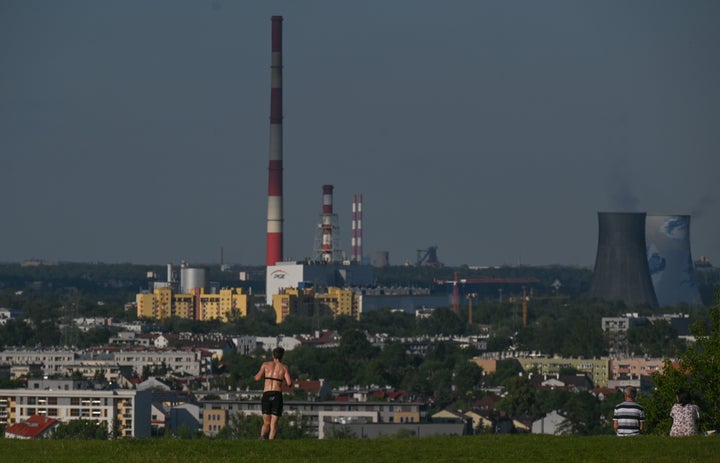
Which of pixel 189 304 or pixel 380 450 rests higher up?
pixel 189 304

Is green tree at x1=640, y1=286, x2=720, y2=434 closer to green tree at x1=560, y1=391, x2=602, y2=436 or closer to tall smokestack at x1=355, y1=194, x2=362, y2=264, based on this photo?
green tree at x1=560, y1=391, x2=602, y2=436

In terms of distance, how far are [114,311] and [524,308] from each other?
2677 cm

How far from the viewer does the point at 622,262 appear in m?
102

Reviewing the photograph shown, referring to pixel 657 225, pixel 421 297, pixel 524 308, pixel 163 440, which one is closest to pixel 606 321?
pixel 657 225

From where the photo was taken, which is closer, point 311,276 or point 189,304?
point 311,276

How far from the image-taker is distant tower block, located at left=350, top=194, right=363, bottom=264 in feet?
499

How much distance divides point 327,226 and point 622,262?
38.9 meters

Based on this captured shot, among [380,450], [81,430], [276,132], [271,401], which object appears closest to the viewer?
[380,450]

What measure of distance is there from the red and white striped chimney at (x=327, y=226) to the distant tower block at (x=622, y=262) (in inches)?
981

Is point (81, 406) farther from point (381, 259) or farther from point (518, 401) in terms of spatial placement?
point (381, 259)

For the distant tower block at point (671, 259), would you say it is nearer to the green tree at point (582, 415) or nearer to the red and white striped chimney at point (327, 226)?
the red and white striped chimney at point (327, 226)

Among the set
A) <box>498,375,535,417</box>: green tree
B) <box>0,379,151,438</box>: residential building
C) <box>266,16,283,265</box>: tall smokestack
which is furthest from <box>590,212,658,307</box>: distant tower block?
<box>0,379,151,438</box>: residential building

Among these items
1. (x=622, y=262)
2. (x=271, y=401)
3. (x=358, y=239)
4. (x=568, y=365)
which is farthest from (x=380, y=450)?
(x=358, y=239)

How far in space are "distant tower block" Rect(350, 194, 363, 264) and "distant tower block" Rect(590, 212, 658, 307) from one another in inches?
1507
